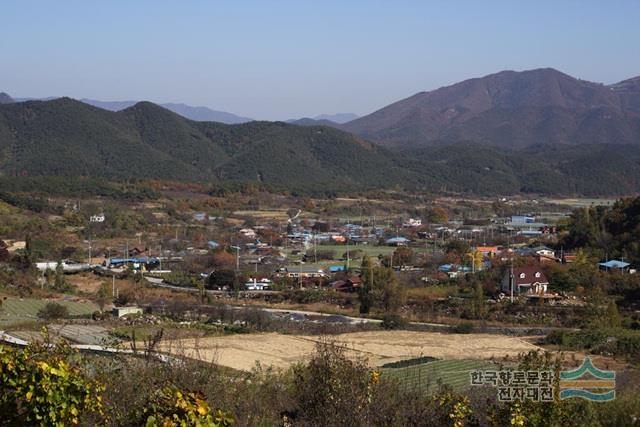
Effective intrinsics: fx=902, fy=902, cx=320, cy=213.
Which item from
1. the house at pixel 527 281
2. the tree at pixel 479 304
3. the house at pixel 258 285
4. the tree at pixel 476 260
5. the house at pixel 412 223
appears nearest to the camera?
the tree at pixel 479 304

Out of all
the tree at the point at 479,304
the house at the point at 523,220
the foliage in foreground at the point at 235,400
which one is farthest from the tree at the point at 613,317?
the house at the point at 523,220

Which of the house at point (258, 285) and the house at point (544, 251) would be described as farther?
the house at point (544, 251)

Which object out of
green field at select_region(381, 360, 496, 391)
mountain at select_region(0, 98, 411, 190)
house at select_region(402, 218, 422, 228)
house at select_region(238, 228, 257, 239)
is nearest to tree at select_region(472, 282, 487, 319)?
green field at select_region(381, 360, 496, 391)

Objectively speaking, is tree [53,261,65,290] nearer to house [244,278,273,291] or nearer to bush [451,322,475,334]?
house [244,278,273,291]

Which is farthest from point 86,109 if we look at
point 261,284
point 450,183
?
point 261,284

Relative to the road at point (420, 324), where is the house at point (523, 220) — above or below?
above

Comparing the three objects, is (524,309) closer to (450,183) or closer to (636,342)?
(636,342)

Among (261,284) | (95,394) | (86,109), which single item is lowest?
(261,284)

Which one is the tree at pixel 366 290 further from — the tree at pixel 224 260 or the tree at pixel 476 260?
the tree at pixel 224 260
